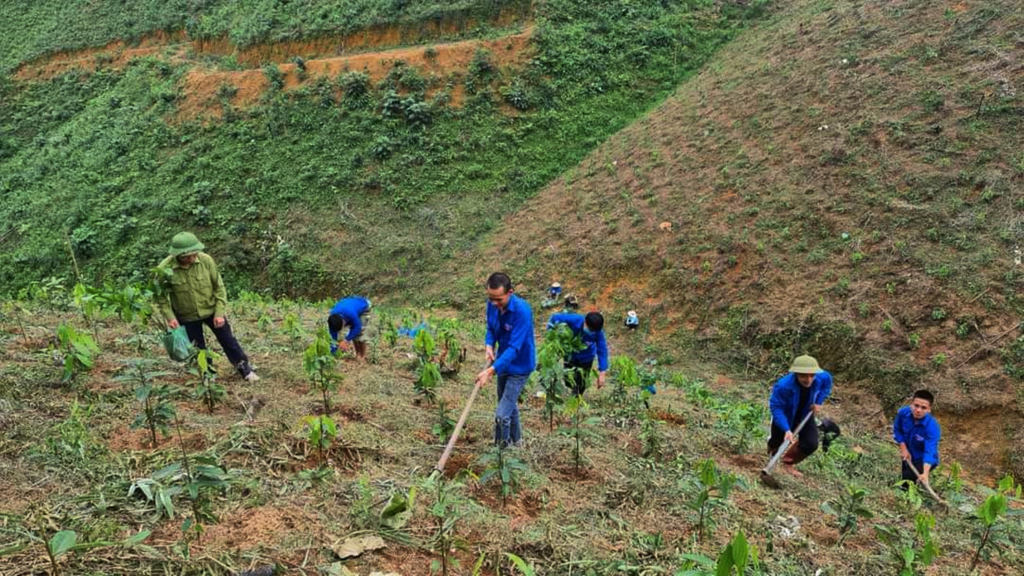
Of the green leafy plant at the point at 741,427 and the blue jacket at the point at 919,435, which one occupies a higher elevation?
the blue jacket at the point at 919,435

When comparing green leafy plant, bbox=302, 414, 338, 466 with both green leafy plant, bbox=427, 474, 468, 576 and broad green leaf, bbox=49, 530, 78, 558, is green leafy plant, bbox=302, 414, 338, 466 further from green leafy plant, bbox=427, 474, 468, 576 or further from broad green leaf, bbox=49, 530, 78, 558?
broad green leaf, bbox=49, 530, 78, 558

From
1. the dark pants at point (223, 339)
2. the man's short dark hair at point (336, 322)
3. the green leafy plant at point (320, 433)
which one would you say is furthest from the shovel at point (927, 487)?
the dark pants at point (223, 339)

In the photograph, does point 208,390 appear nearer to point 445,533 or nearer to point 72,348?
point 72,348

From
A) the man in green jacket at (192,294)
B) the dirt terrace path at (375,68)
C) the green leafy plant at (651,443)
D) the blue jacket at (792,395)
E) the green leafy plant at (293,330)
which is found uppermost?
the dirt terrace path at (375,68)

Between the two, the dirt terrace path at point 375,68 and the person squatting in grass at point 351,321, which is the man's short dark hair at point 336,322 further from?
the dirt terrace path at point 375,68

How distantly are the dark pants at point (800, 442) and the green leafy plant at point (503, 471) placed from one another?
2707mm

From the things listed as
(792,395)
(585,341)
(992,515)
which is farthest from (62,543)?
(792,395)

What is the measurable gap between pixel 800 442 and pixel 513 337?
9.26 ft

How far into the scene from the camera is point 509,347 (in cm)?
418

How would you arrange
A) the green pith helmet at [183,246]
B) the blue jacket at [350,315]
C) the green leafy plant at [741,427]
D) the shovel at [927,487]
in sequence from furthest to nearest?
the blue jacket at [350,315], the green leafy plant at [741,427], the shovel at [927,487], the green pith helmet at [183,246]

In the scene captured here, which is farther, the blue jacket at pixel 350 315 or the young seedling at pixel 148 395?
the blue jacket at pixel 350 315

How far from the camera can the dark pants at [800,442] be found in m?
5.16

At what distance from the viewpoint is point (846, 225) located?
32.9ft

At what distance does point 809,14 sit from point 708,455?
16212 millimetres
